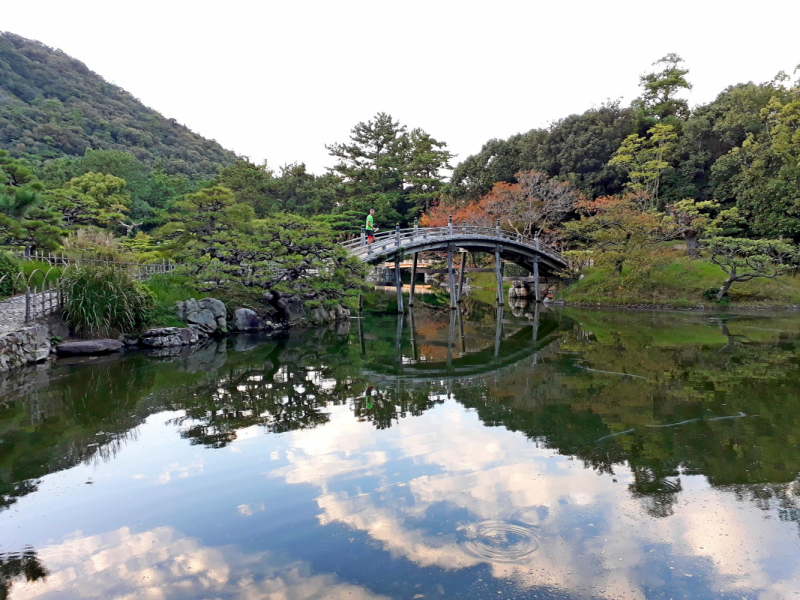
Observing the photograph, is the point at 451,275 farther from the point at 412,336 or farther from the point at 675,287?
the point at 675,287

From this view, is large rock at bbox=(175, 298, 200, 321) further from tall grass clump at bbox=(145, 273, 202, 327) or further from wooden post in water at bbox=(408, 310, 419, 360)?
wooden post in water at bbox=(408, 310, 419, 360)

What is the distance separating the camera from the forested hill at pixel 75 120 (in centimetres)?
4915

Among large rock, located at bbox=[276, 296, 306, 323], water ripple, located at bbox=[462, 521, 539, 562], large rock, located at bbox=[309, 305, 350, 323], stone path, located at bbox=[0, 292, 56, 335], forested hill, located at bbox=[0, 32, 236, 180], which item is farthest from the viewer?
forested hill, located at bbox=[0, 32, 236, 180]

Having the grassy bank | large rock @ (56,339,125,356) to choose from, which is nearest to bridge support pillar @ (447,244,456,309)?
the grassy bank

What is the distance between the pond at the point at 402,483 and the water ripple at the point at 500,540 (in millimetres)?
21

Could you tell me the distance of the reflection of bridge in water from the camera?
1110 centimetres

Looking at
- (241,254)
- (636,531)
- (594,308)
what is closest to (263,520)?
(636,531)

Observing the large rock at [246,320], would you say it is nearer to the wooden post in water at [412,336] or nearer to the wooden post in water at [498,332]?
the wooden post in water at [412,336]

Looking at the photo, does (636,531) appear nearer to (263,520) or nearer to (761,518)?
(761,518)

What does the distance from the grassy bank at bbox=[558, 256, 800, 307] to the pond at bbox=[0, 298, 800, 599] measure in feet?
49.1

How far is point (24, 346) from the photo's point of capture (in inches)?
426

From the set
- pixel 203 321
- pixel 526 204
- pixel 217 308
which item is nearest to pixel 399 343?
pixel 217 308

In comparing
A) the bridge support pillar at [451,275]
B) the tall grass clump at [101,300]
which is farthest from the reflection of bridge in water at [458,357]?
the tall grass clump at [101,300]

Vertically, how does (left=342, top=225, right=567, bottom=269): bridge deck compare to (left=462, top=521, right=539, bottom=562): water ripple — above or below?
above
